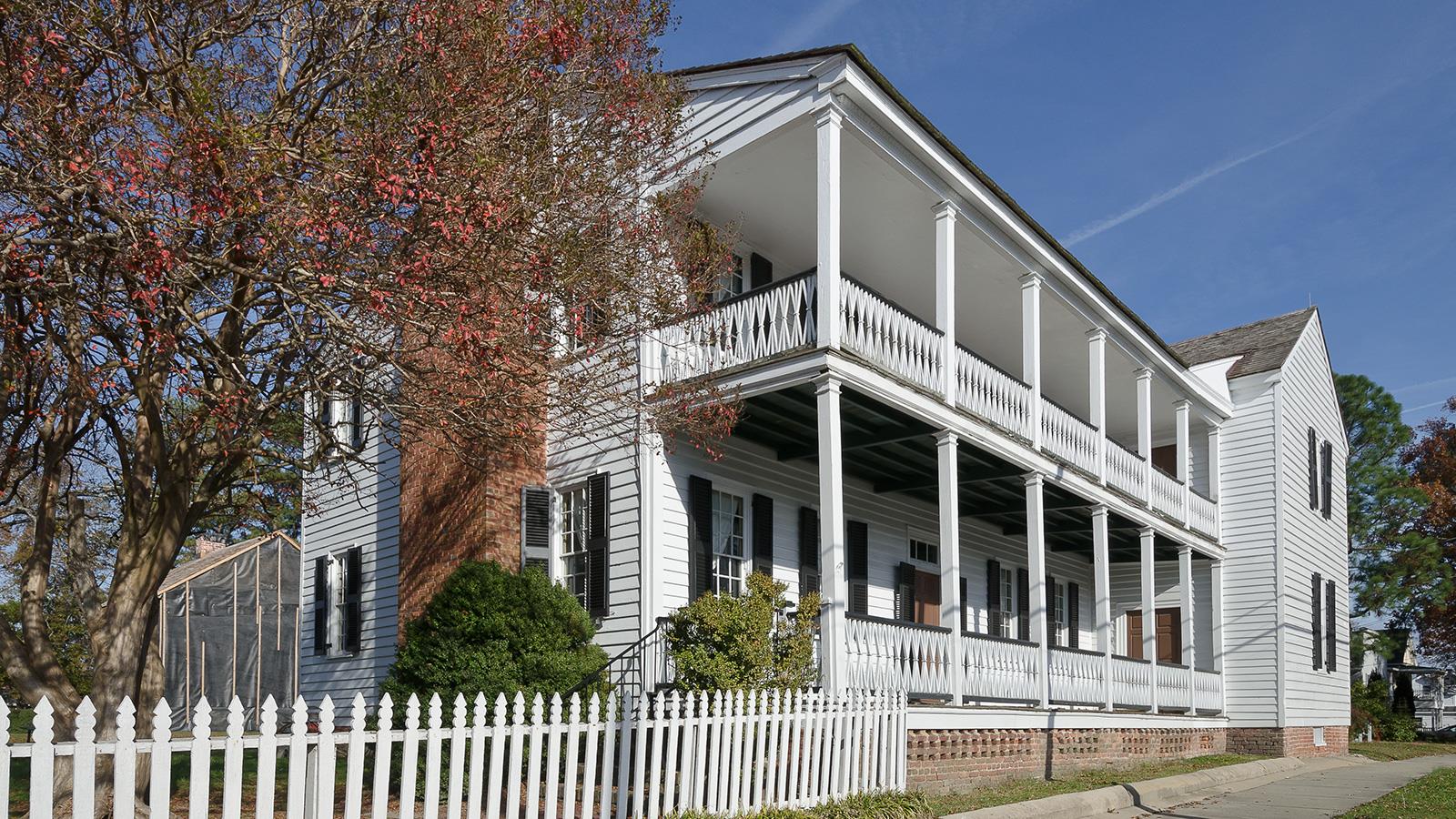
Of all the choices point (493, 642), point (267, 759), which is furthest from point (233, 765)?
point (493, 642)

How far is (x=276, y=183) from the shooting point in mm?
8086

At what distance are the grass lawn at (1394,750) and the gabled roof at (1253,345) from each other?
346 inches

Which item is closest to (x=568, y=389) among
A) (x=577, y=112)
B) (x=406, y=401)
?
(x=406, y=401)

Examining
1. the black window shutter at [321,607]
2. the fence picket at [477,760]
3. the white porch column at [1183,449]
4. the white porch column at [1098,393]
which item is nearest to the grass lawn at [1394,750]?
the white porch column at [1183,449]

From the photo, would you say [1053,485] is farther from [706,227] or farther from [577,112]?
[577,112]

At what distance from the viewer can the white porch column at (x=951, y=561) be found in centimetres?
1350

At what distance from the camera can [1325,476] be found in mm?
27359

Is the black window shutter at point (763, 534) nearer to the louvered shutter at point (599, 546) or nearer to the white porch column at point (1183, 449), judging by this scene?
the louvered shutter at point (599, 546)

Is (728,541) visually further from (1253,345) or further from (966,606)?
(1253,345)

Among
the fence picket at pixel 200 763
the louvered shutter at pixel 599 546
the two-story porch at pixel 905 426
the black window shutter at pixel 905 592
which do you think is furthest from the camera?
the black window shutter at pixel 905 592

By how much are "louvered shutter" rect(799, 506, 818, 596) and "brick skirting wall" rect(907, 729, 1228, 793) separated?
135 inches

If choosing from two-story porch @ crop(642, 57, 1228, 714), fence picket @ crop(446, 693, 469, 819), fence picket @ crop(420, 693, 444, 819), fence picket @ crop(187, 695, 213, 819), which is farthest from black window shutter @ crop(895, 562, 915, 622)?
fence picket @ crop(187, 695, 213, 819)

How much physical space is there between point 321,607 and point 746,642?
10.2m

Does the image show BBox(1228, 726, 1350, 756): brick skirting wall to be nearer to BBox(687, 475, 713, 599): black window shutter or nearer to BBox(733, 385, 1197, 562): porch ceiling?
BBox(733, 385, 1197, 562): porch ceiling
